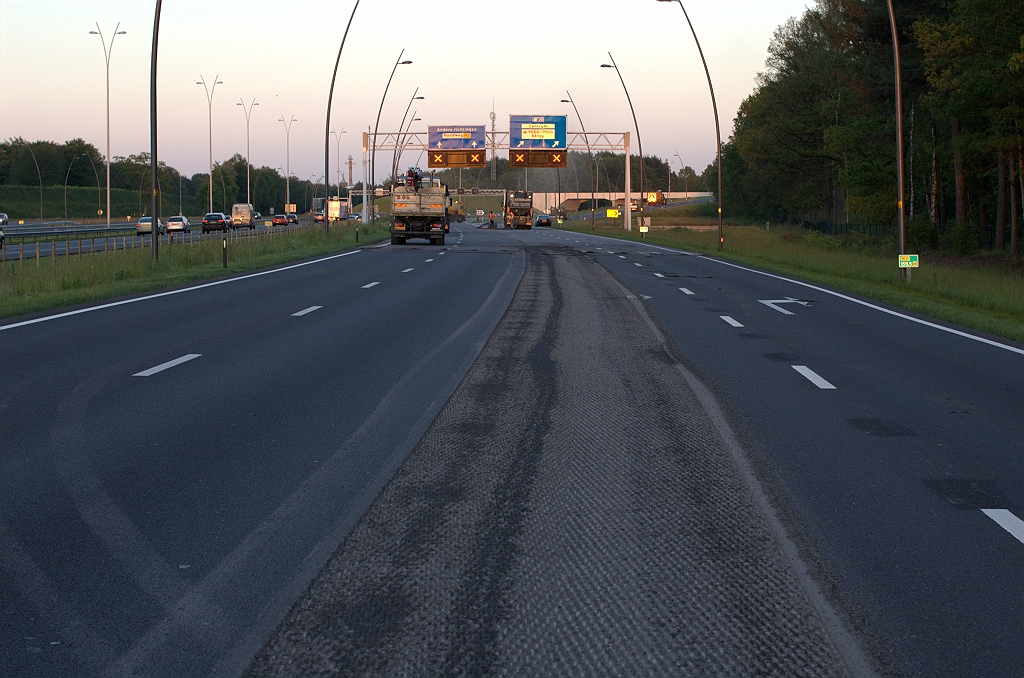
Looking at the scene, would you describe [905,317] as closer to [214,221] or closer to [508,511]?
[508,511]

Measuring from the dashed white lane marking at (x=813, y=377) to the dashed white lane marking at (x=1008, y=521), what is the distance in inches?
187

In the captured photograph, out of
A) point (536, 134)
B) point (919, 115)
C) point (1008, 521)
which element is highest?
point (536, 134)

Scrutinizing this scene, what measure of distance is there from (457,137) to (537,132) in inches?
254

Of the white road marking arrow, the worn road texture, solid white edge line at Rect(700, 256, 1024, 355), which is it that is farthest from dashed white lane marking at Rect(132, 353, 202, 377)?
the white road marking arrow

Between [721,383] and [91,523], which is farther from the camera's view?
[721,383]

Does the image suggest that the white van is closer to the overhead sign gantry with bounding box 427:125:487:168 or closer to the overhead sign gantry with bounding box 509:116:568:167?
the overhead sign gantry with bounding box 427:125:487:168

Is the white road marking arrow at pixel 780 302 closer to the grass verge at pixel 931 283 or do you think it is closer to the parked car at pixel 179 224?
the grass verge at pixel 931 283

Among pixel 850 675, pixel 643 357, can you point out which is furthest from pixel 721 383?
pixel 850 675

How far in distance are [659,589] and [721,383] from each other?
259 inches

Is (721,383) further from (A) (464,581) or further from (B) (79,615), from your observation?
(B) (79,615)

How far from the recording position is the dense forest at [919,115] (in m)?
41.8

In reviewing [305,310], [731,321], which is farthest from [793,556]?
[305,310]

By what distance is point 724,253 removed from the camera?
48.0 m

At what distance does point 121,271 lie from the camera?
29406mm
